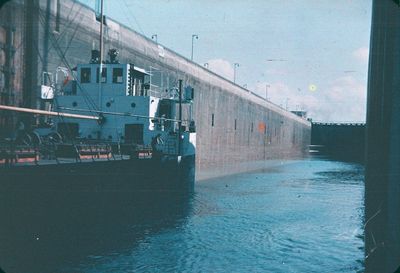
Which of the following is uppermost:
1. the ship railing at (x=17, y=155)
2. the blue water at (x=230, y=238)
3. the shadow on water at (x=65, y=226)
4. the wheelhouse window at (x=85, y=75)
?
the wheelhouse window at (x=85, y=75)

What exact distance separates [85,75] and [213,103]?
21.2 metres

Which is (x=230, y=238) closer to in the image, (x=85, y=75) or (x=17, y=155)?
(x=17, y=155)

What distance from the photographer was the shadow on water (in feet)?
35.7

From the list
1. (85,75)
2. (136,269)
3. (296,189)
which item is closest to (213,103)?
(296,189)

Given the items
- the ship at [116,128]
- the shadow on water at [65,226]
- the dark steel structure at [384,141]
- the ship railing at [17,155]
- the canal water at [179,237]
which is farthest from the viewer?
the ship at [116,128]

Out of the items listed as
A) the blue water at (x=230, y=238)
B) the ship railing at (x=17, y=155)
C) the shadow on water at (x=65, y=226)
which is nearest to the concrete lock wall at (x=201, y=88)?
the shadow on water at (x=65, y=226)

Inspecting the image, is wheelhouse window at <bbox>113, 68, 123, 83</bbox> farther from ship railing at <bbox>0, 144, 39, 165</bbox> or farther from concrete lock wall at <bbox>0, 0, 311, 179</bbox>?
ship railing at <bbox>0, 144, 39, 165</bbox>

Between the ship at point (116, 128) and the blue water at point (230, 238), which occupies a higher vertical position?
the ship at point (116, 128)

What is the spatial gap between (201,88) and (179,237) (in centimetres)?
2486

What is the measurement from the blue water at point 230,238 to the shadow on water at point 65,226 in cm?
9

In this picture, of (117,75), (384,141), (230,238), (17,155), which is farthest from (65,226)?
(384,141)

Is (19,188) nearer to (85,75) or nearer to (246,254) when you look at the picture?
(246,254)

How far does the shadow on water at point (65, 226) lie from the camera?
35.7 feet

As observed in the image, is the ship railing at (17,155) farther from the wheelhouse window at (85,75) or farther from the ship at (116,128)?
the wheelhouse window at (85,75)
